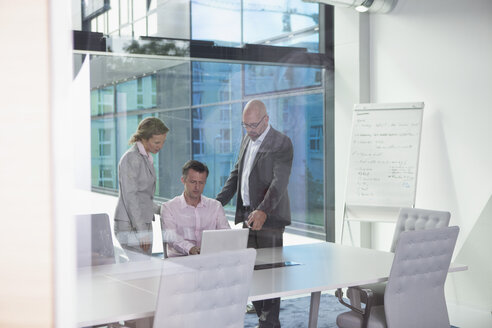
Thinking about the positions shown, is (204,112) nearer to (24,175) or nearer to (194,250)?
(194,250)

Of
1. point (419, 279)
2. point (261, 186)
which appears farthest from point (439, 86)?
point (419, 279)

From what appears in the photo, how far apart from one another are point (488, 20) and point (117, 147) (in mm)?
3043

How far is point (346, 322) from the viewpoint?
3.22 metres

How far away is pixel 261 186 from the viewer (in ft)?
12.4

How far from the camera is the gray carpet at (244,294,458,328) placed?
4.38m

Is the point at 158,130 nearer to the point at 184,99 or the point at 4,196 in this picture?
the point at 184,99

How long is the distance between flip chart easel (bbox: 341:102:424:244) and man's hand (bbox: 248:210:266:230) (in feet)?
5.28

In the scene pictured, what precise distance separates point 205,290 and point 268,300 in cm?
180

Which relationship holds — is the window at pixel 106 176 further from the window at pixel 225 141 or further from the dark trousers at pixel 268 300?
the dark trousers at pixel 268 300

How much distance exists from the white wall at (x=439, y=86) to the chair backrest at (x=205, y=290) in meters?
2.62

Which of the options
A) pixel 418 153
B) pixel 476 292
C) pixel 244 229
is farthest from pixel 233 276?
pixel 418 153

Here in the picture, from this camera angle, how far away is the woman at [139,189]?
2.49 m

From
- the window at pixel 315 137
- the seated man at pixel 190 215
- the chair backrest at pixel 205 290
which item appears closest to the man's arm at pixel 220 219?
the seated man at pixel 190 215

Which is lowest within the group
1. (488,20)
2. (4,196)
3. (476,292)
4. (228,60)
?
(476,292)
